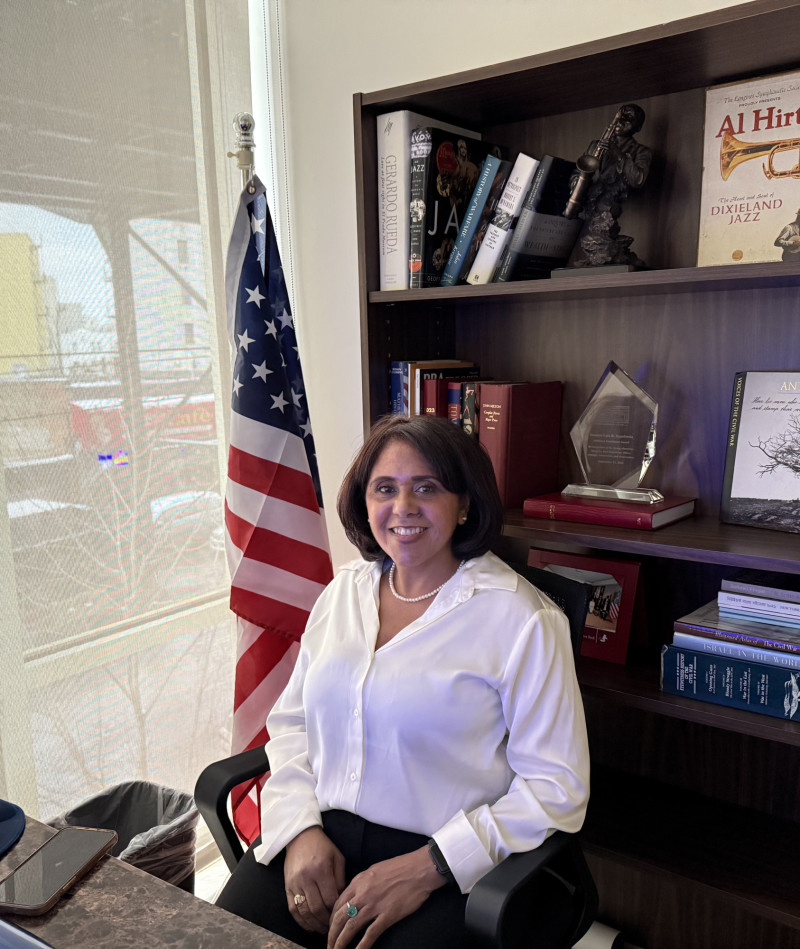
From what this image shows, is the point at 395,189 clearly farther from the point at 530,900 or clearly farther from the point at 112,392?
the point at 530,900

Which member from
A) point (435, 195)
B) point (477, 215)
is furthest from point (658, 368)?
point (435, 195)

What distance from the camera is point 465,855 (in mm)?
1271

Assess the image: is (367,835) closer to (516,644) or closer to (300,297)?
(516,644)

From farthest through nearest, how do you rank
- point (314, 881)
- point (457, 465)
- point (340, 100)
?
point (340, 100) → point (457, 465) → point (314, 881)

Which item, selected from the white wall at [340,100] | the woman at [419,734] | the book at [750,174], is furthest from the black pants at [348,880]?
the book at [750,174]

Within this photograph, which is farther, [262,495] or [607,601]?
[262,495]

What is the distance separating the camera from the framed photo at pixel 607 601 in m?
1.81

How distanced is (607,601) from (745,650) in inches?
13.1

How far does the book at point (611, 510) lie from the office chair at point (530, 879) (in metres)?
0.20

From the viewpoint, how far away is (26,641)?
1.80 meters

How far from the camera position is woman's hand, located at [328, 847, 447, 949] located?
1.26 metres

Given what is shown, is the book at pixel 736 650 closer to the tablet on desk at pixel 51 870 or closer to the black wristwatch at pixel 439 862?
the black wristwatch at pixel 439 862

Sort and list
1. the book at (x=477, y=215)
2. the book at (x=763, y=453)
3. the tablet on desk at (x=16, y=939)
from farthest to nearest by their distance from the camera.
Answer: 1. the book at (x=477, y=215)
2. the book at (x=763, y=453)
3. the tablet on desk at (x=16, y=939)

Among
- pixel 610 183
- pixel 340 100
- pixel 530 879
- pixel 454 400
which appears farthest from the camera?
pixel 340 100
